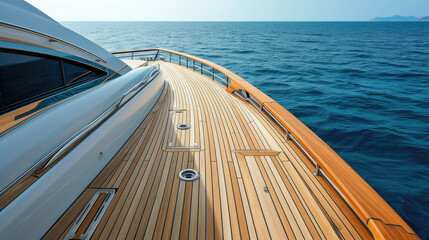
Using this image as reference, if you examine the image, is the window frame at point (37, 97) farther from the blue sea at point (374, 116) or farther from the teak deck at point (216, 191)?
the blue sea at point (374, 116)

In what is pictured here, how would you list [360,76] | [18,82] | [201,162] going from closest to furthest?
[18,82], [201,162], [360,76]

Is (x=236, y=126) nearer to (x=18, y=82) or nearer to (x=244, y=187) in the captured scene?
(x=244, y=187)

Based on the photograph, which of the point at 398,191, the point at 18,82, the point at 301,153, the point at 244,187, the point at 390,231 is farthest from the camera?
the point at 398,191

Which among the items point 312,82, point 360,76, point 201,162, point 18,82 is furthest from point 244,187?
point 360,76

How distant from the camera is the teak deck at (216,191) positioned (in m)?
1.57

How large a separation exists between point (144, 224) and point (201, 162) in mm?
853

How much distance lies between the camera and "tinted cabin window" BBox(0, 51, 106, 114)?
1687 millimetres

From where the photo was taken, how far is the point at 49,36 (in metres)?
2.09

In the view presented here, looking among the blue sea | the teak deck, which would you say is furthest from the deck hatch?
the blue sea

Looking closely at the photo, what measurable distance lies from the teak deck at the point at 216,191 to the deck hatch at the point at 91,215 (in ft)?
0.12

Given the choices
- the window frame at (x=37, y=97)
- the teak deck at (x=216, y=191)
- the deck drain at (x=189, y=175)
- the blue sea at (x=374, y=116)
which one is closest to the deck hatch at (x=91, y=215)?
the teak deck at (x=216, y=191)

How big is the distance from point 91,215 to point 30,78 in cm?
115

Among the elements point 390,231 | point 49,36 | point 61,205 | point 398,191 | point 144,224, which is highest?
point 49,36

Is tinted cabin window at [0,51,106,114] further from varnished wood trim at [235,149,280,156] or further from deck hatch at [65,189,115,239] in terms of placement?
varnished wood trim at [235,149,280,156]
